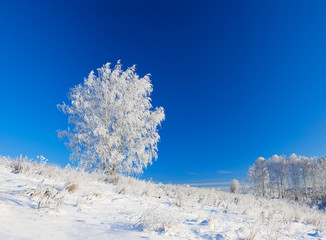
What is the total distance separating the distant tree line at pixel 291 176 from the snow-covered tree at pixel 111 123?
32.2 m

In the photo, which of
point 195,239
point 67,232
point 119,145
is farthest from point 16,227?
point 119,145

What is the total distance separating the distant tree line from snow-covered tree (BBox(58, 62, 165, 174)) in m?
32.2

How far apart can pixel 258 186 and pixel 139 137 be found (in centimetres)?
4259

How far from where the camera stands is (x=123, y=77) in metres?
15.6

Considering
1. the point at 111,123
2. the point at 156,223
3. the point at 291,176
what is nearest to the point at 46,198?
the point at 156,223

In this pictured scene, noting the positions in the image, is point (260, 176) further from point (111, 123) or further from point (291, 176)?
point (111, 123)

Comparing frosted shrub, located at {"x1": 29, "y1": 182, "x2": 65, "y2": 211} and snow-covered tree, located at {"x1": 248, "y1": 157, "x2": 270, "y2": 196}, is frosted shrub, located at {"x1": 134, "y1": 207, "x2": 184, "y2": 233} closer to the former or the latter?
frosted shrub, located at {"x1": 29, "y1": 182, "x2": 65, "y2": 211}

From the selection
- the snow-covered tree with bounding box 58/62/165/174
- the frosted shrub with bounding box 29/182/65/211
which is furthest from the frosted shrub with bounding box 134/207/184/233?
the snow-covered tree with bounding box 58/62/165/174

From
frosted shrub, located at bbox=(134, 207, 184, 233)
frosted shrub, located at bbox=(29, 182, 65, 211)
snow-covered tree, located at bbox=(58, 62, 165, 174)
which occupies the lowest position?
frosted shrub, located at bbox=(134, 207, 184, 233)

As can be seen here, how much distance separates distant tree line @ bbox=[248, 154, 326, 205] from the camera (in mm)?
33750

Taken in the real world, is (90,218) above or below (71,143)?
below

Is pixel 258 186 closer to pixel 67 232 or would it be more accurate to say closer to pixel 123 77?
pixel 123 77

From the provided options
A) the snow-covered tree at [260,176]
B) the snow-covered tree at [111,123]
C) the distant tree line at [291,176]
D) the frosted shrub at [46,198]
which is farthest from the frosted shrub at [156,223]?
the snow-covered tree at [260,176]

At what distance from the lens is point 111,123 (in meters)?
14.5
